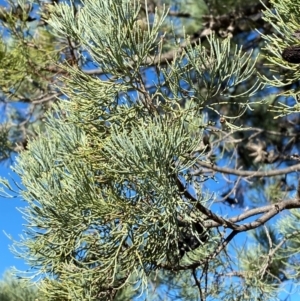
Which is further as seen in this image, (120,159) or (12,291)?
(12,291)

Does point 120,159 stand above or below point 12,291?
below

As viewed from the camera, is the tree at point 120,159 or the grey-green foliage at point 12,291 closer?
the tree at point 120,159

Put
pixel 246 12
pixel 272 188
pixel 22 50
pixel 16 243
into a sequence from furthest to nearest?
pixel 272 188 → pixel 246 12 → pixel 22 50 → pixel 16 243

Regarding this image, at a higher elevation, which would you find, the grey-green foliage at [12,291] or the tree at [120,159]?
the grey-green foliage at [12,291]

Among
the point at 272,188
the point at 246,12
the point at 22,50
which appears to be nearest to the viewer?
the point at 22,50

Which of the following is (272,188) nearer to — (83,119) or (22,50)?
(22,50)

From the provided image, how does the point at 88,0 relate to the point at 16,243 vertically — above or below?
above

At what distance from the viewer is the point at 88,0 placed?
72 cm

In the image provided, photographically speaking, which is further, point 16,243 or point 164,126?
point 16,243

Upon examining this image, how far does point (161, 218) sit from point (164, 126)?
107 millimetres

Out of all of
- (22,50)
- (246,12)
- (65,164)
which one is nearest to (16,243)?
(65,164)

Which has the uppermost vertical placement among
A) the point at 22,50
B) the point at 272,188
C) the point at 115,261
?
the point at 272,188

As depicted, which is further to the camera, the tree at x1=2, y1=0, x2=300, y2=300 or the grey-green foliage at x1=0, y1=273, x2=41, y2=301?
the grey-green foliage at x1=0, y1=273, x2=41, y2=301

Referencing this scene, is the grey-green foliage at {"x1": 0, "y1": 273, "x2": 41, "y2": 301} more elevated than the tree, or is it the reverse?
the grey-green foliage at {"x1": 0, "y1": 273, "x2": 41, "y2": 301}
